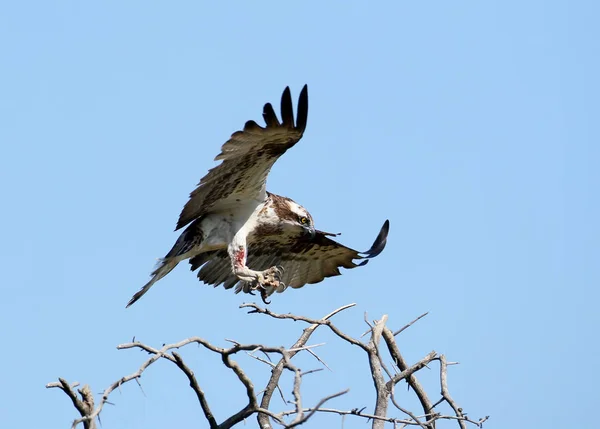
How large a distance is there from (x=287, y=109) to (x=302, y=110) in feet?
0.42

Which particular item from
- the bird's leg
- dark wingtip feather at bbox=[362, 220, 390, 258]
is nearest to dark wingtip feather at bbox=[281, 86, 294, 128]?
the bird's leg

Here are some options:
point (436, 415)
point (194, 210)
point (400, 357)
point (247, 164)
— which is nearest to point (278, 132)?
point (247, 164)

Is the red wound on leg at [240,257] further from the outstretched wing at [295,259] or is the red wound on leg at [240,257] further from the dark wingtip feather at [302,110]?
the dark wingtip feather at [302,110]

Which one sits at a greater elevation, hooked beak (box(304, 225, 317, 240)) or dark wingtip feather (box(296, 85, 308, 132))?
hooked beak (box(304, 225, 317, 240))

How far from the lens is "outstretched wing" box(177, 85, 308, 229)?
21.6 ft

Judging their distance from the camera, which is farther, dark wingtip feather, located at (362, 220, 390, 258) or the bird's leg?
dark wingtip feather, located at (362, 220, 390, 258)

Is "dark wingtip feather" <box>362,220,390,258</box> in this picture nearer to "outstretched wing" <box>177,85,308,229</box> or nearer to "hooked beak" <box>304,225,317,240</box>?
"hooked beak" <box>304,225,317,240</box>

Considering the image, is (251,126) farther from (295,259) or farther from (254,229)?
(295,259)

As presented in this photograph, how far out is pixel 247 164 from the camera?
712cm

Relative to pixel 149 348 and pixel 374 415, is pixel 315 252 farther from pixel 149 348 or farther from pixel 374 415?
pixel 149 348

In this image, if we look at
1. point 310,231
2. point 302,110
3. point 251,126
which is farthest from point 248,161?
point 310,231

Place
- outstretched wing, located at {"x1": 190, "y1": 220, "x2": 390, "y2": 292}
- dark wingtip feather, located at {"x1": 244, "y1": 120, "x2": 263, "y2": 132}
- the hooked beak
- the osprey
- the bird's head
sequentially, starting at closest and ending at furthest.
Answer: dark wingtip feather, located at {"x1": 244, "y1": 120, "x2": 263, "y2": 132} → the osprey → the bird's head → the hooked beak → outstretched wing, located at {"x1": 190, "y1": 220, "x2": 390, "y2": 292}

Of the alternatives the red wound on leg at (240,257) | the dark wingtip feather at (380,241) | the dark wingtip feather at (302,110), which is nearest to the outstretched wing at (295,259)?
the dark wingtip feather at (380,241)

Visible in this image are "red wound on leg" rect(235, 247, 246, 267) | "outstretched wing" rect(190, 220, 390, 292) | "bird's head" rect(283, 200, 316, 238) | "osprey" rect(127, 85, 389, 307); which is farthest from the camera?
"outstretched wing" rect(190, 220, 390, 292)
